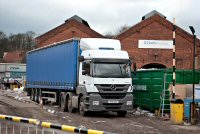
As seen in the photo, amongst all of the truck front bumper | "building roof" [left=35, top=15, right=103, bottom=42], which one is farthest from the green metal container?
"building roof" [left=35, top=15, right=103, bottom=42]

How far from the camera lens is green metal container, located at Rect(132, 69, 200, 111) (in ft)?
70.1

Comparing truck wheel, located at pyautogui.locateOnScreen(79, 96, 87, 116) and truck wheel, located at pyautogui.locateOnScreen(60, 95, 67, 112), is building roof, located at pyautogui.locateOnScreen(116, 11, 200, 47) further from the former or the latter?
truck wheel, located at pyautogui.locateOnScreen(79, 96, 87, 116)

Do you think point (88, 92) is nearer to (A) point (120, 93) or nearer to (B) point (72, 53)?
(A) point (120, 93)

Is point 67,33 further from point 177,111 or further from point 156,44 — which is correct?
point 177,111

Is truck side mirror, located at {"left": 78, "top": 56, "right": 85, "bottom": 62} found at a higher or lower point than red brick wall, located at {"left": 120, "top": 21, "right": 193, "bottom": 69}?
lower

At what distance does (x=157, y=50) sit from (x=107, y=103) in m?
26.3

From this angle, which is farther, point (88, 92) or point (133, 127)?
point (88, 92)

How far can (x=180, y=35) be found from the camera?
45188 mm

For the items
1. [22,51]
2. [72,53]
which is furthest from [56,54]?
[22,51]

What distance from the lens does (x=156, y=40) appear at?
44875 mm

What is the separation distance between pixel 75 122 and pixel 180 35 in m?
30.1

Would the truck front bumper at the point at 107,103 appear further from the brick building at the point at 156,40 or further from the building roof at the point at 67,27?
the building roof at the point at 67,27

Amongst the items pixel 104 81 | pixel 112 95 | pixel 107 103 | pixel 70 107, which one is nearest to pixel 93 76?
pixel 104 81

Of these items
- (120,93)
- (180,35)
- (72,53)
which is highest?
(180,35)
